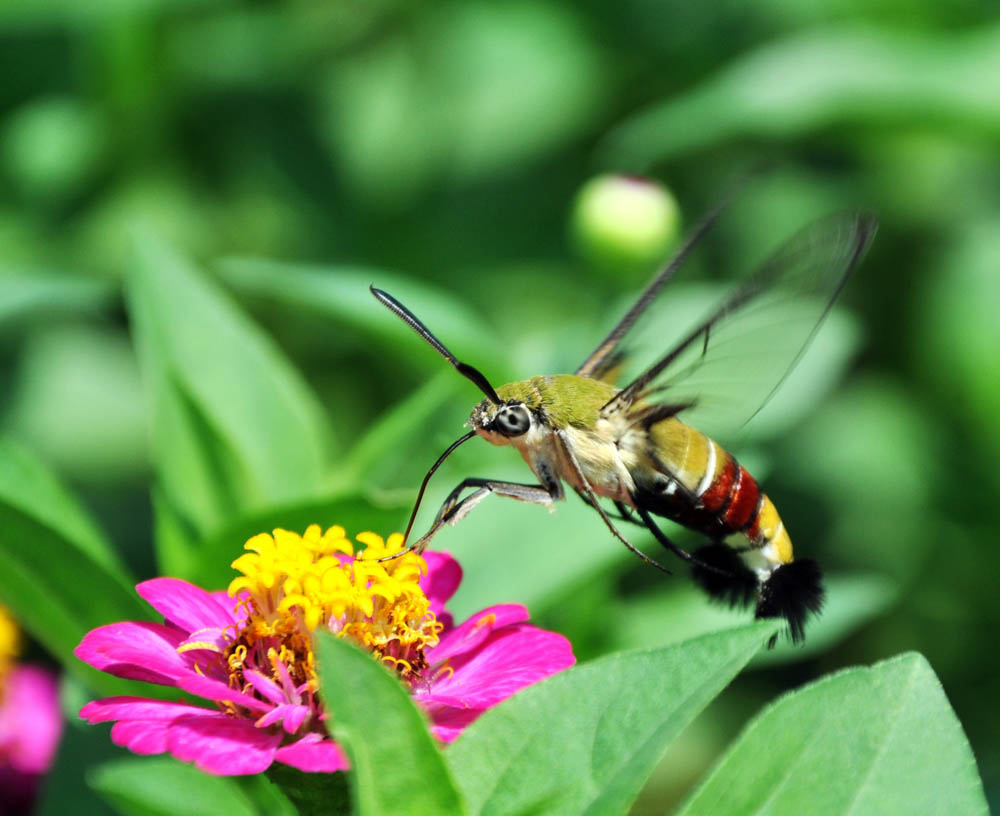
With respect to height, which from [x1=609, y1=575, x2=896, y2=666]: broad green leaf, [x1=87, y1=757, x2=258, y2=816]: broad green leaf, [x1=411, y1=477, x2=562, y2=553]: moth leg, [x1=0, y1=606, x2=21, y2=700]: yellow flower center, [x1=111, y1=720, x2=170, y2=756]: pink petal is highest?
[x1=411, y1=477, x2=562, y2=553]: moth leg

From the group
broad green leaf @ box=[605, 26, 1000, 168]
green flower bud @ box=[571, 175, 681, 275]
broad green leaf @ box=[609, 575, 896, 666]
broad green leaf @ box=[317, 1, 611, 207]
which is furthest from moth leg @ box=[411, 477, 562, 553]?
broad green leaf @ box=[317, 1, 611, 207]

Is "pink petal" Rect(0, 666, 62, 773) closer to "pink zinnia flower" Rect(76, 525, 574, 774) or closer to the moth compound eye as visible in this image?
"pink zinnia flower" Rect(76, 525, 574, 774)

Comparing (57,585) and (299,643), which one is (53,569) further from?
(299,643)

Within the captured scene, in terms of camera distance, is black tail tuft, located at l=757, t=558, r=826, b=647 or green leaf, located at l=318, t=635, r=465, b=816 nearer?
green leaf, located at l=318, t=635, r=465, b=816

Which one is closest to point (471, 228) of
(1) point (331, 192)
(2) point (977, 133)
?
(1) point (331, 192)

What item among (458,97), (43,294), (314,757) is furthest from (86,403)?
(314,757)

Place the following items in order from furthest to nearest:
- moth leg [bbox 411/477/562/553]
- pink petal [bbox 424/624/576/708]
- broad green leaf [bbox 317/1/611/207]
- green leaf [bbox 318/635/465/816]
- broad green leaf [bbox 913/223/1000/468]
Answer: broad green leaf [bbox 317/1/611/207], broad green leaf [bbox 913/223/1000/468], moth leg [bbox 411/477/562/553], pink petal [bbox 424/624/576/708], green leaf [bbox 318/635/465/816]
